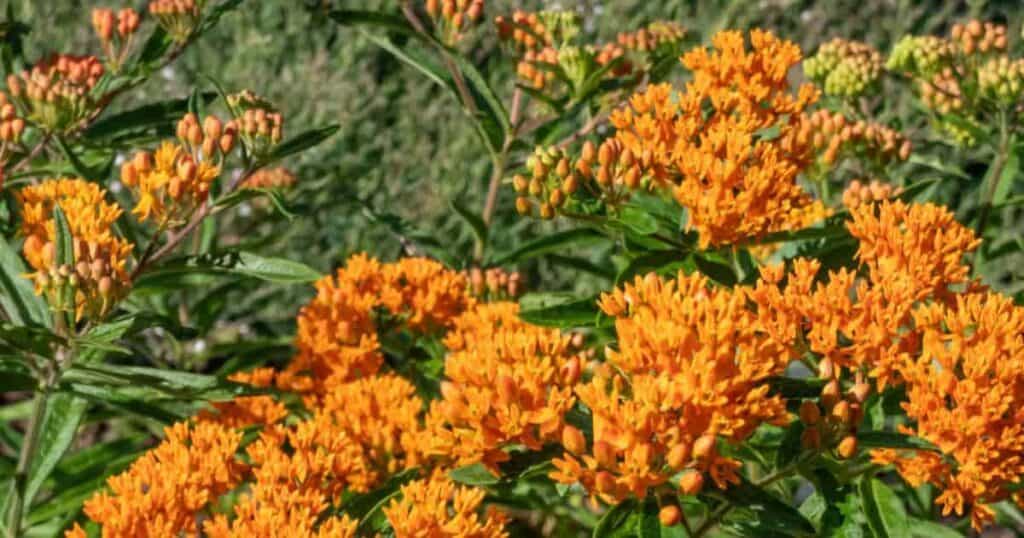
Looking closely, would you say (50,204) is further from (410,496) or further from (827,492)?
(827,492)

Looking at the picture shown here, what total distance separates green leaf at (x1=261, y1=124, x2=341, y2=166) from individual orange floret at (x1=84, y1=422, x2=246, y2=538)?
25.7 inches

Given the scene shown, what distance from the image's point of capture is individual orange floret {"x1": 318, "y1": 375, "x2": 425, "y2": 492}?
2420 millimetres

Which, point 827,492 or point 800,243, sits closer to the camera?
point 827,492

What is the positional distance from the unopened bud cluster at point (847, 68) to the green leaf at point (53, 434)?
7.57 feet

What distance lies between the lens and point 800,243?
2.60 metres

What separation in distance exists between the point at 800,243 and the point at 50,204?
5.16 ft

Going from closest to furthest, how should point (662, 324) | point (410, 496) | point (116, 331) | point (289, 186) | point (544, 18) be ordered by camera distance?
1. point (662, 324)
2. point (410, 496)
3. point (116, 331)
4. point (544, 18)
5. point (289, 186)

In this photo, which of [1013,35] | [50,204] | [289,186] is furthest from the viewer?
[1013,35]

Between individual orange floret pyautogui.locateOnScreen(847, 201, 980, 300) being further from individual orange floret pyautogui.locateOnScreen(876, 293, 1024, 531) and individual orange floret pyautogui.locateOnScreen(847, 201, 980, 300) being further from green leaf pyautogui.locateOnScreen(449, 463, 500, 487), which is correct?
green leaf pyautogui.locateOnScreen(449, 463, 500, 487)

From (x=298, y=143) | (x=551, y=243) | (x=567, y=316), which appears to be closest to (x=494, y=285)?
(x=551, y=243)

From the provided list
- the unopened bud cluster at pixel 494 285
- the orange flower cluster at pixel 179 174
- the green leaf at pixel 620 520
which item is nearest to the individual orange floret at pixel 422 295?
the unopened bud cluster at pixel 494 285

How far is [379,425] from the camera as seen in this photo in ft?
8.09

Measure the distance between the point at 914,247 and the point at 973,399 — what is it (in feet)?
1.00

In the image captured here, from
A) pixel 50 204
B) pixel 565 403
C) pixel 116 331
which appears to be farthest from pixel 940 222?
pixel 50 204
